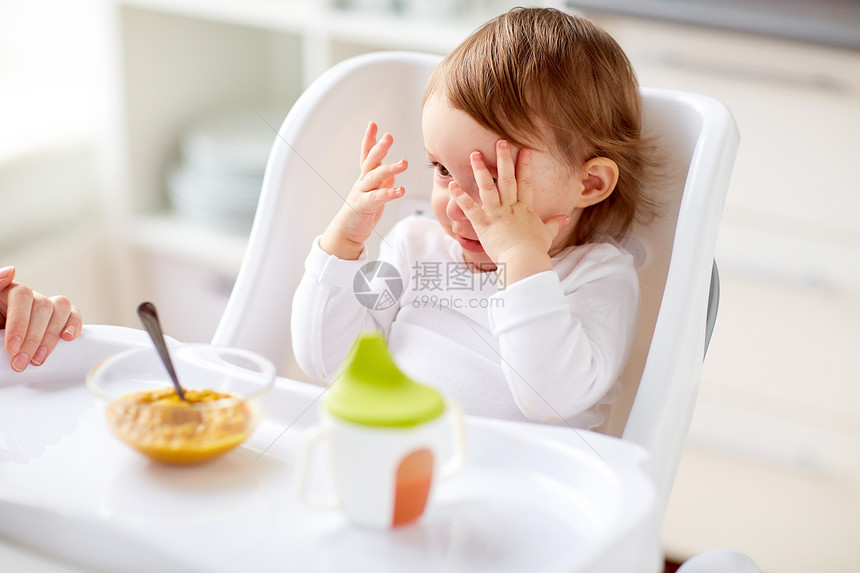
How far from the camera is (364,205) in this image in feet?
2.63

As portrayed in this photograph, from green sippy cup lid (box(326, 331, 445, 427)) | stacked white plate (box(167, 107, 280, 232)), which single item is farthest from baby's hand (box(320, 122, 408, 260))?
stacked white plate (box(167, 107, 280, 232))

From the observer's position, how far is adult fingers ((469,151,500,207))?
728 millimetres

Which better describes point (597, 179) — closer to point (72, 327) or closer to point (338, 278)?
point (338, 278)

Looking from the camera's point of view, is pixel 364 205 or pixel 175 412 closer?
pixel 175 412

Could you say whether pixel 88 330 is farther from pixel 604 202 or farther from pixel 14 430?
pixel 604 202

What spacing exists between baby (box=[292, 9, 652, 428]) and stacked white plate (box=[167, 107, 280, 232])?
0.78m

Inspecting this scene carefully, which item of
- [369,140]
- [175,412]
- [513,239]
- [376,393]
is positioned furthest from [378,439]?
[369,140]

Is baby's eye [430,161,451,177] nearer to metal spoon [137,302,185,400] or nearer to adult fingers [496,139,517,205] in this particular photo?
adult fingers [496,139,517,205]

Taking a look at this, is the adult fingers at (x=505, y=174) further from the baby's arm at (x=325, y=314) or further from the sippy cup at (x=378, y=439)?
the sippy cup at (x=378, y=439)

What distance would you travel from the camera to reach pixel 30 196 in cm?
163

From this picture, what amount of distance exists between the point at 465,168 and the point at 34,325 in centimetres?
36

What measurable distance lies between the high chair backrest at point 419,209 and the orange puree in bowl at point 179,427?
11.2 inches

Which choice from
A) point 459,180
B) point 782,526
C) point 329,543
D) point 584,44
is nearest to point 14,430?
point 329,543

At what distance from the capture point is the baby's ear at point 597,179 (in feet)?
2.57
